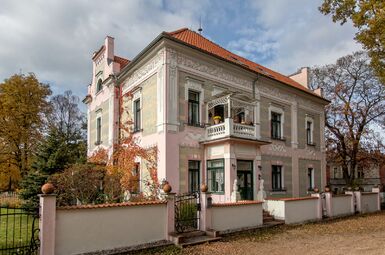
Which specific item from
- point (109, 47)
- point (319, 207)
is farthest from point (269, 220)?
point (109, 47)

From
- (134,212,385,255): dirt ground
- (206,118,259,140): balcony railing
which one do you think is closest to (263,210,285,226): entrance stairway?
(134,212,385,255): dirt ground

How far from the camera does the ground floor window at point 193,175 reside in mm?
15383

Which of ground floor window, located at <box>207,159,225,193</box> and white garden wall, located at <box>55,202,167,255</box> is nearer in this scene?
white garden wall, located at <box>55,202,167,255</box>

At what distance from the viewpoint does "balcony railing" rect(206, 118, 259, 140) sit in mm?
14980

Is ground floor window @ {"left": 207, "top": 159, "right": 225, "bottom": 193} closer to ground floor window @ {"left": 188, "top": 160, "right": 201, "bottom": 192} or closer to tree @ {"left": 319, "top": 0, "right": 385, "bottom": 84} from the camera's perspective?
ground floor window @ {"left": 188, "top": 160, "right": 201, "bottom": 192}

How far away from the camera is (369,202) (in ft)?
68.3

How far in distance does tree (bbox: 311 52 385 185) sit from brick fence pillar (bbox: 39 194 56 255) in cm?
2461

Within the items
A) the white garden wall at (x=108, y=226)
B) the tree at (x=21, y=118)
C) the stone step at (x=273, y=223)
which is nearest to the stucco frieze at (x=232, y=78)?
the stone step at (x=273, y=223)

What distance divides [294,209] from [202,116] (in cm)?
600

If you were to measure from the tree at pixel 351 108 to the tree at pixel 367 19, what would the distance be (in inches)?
A: 568

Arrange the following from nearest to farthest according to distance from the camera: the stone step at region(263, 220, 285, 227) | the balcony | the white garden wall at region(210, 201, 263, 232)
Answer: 1. the white garden wall at region(210, 201, 263, 232)
2. the stone step at region(263, 220, 285, 227)
3. the balcony

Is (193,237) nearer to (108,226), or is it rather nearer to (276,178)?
(108,226)

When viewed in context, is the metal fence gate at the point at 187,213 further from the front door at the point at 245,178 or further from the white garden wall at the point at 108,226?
the front door at the point at 245,178

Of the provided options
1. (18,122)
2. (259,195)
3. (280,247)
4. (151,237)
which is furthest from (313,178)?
(18,122)
